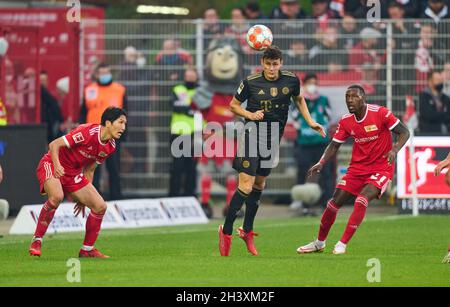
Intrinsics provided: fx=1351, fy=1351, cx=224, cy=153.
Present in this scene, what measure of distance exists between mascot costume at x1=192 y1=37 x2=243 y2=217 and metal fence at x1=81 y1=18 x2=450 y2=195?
0.60 meters

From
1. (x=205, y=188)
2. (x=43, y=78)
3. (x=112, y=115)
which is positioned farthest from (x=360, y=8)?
(x=112, y=115)

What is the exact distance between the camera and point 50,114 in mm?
25172

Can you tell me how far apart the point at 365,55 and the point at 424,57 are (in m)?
1.12

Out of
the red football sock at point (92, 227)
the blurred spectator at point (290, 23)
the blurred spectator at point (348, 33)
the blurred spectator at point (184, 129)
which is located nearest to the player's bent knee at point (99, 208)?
the red football sock at point (92, 227)

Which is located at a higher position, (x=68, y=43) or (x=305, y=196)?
(x=68, y=43)

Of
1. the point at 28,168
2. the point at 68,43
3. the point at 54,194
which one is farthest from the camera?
the point at 68,43

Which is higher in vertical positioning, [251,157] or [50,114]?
[251,157]

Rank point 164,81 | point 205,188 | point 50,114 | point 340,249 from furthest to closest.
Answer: point 164,81
point 50,114
point 205,188
point 340,249

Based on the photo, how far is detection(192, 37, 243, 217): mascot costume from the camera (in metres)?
24.5

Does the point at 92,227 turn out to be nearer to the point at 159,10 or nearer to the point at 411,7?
the point at 411,7

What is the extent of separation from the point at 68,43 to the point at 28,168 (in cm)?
487

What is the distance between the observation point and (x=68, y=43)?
88.9ft

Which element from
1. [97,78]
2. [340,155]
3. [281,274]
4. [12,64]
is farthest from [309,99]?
[281,274]

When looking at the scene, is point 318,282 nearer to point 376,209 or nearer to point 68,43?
point 376,209
